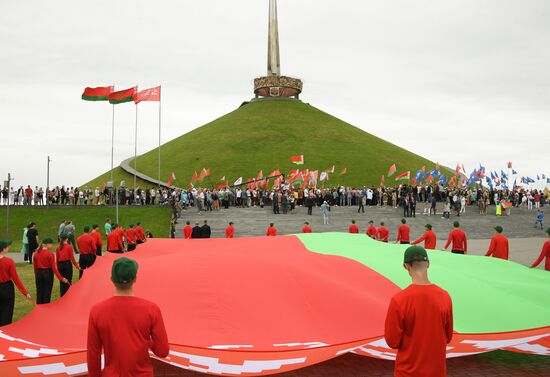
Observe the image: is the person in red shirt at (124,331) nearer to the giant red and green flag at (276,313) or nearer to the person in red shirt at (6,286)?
the giant red and green flag at (276,313)

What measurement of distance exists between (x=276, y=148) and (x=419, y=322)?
70.5 metres

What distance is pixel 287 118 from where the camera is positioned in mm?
85312

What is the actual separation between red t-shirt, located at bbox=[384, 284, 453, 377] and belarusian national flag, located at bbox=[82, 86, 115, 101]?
35380 millimetres

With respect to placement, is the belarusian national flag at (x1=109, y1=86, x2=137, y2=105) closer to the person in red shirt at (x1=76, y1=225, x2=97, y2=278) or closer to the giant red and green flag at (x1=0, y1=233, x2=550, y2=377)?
the person in red shirt at (x1=76, y1=225, x2=97, y2=278)

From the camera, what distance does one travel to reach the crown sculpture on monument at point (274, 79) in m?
82.4

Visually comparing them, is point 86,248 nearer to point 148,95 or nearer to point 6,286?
point 6,286

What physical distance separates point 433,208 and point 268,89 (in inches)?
2419

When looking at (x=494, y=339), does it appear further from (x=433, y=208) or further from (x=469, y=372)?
(x=433, y=208)

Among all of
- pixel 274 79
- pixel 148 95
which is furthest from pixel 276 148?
pixel 148 95

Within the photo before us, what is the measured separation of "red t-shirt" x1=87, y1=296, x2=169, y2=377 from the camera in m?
3.77

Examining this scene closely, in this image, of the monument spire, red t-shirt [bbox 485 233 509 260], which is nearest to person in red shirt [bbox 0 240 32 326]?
red t-shirt [bbox 485 233 509 260]

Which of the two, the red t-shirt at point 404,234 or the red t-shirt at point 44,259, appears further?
the red t-shirt at point 404,234

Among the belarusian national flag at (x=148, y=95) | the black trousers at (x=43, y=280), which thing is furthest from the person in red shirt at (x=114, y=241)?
the belarusian national flag at (x=148, y=95)

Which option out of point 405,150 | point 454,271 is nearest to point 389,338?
point 454,271
